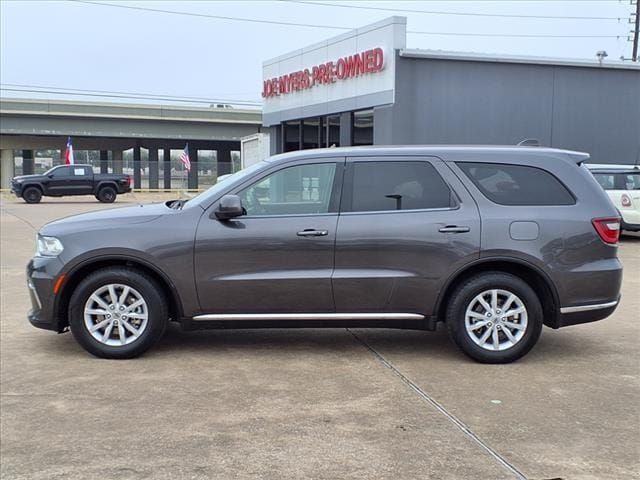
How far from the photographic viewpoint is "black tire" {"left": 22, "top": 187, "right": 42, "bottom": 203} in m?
31.0

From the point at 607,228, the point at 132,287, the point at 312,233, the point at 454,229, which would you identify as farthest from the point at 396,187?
the point at 132,287

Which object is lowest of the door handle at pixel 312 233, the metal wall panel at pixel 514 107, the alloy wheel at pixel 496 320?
the alloy wheel at pixel 496 320

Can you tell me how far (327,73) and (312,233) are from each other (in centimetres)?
1782

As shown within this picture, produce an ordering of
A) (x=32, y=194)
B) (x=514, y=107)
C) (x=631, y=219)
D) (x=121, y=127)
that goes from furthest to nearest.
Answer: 1. (x=121, y=127)
2. (x=32, y=194)
3. (x=514, y=107)
4. (x=631, y=219)

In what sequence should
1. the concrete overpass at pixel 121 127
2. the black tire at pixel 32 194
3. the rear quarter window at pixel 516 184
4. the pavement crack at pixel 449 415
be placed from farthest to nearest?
the concrete overpass at pixel 121 127 → the black tire at pixel 32 194 → the rear quarter window at pixel 516 184 → the pavement crack at pixel 449 415

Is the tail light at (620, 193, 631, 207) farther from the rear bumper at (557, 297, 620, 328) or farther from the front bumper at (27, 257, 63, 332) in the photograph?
the front bumper at (27, 257, 63, 332)

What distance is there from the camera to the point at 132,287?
562 centimetres

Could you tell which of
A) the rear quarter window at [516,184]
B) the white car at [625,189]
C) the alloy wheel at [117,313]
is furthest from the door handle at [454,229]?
the white car at [625,189]

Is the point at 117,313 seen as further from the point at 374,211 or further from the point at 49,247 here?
the point at 374,211

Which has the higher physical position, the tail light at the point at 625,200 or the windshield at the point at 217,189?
the windshield at the point at 217,189

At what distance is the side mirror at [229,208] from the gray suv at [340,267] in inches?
0.6

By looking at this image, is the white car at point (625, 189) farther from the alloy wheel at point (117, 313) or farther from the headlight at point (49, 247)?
the headlight at point (49, 247)

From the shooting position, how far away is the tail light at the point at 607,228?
5.67 meters

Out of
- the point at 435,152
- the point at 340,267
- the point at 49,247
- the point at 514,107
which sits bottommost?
the point at 340,267
